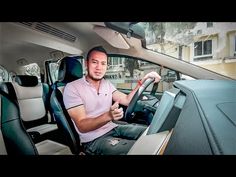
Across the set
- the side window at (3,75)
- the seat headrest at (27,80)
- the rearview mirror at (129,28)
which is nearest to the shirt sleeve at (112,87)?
the rearview mirror at (129,28)

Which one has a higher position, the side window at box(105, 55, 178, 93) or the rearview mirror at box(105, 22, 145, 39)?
the rearview mirror at box(105, 22, 145, 39)

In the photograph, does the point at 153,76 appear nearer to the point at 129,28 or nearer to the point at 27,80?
the point at 129,28

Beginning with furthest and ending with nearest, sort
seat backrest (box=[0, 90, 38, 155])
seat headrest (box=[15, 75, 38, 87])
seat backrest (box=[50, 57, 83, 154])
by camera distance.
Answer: seat headrest (box=[15, 75, 38, 87]) → seat backrest (box=[50, 57, 83, 154]) → seat backrest (box=[0, 90, 38, 155])

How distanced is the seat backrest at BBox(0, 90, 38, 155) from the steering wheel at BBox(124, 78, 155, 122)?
636 millimetres

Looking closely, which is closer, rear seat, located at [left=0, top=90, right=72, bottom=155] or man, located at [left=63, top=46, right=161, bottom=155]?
rear seat, located at [left=0, top=90, right=72, bottom=155]

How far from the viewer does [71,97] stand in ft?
4.91

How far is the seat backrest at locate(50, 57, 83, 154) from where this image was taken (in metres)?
1.48

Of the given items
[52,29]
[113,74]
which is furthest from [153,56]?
[52,29]

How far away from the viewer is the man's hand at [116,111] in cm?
154

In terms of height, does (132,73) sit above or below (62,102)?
above

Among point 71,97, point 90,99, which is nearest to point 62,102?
point 71,97

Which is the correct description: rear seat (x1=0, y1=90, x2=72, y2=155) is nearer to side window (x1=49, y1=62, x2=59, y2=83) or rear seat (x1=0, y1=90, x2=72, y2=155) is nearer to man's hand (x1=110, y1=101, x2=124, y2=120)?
side window (x1=49, y1=62, x2=59, y2=83)

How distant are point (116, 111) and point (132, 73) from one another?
0.91ft

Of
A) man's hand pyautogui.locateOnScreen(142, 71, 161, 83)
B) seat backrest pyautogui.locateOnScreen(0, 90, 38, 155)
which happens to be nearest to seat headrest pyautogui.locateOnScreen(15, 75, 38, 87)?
seat backrest pyautogui.locateOnScreen(0, 90, 38, 155)
